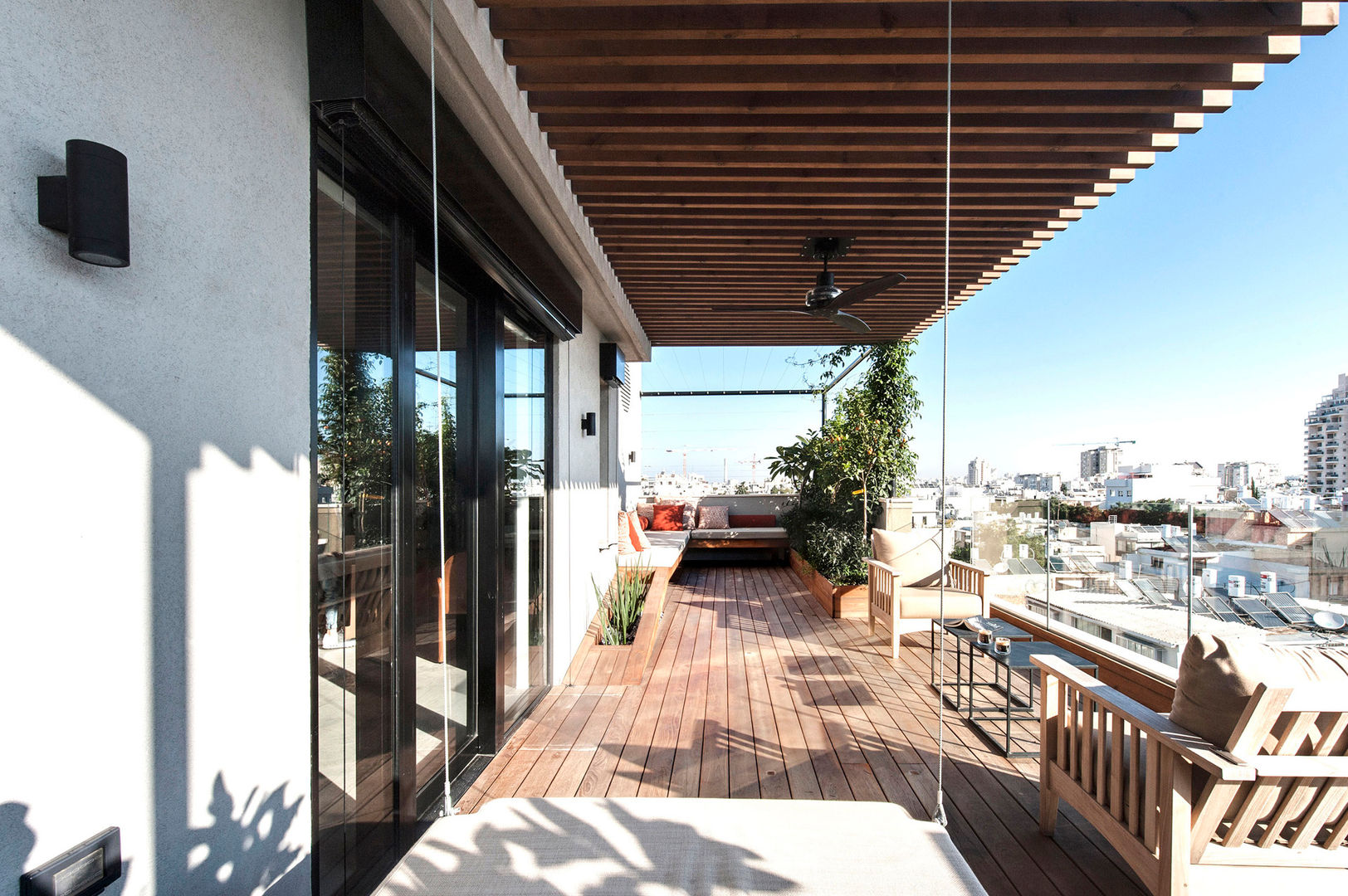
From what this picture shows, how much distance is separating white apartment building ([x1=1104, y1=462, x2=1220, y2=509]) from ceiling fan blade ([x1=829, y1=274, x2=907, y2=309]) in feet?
5.55

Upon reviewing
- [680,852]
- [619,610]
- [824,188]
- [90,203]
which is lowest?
[619,610]

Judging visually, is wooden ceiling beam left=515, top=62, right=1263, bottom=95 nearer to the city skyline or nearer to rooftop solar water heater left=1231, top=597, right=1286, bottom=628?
the city skyline

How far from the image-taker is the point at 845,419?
7.85 meters

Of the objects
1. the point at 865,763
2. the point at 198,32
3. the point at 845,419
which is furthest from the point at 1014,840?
the point at 845,419

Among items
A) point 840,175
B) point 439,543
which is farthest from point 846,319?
point 439,543

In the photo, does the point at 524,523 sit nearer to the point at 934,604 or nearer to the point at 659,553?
the point at 934,604

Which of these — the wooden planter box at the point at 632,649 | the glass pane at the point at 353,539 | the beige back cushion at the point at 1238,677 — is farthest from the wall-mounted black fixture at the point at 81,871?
the wooden planter box at the point at 632,649

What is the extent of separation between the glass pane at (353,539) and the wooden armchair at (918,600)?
3639 mm

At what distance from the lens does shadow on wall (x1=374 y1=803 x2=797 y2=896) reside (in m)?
1.18

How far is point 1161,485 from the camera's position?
317 cm

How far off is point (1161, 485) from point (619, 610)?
133 inches

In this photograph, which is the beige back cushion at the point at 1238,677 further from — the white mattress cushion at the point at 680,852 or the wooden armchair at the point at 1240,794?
the white mattress cushion at the point at 680,852

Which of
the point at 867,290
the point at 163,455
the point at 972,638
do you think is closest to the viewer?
the point at 163,455

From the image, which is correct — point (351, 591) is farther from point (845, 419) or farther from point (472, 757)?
point (845, 419)
